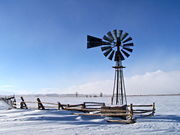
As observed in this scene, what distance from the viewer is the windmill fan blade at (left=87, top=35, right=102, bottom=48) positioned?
57.6 ft

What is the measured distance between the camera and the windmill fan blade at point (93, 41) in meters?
17.6

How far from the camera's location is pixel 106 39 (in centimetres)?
1773

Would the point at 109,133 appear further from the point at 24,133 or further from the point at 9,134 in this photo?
the point at 9,134

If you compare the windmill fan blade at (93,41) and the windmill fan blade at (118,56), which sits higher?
the windmill fan blade at (93,41)

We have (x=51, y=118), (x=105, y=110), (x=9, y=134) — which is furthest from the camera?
(x=105, y=110)

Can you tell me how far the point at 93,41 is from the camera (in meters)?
17.6

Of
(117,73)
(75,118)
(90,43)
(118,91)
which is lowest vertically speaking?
(75,118)

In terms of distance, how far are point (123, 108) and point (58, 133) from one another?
294 inches

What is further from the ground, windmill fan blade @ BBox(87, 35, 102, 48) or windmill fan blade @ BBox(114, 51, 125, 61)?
windmill fan blade @ BBox(87, 35, 102, 48)

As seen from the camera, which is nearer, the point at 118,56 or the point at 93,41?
the point at 118,56

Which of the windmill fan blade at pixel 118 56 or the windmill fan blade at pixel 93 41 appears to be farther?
the windmill fan blade at pixel 93 41

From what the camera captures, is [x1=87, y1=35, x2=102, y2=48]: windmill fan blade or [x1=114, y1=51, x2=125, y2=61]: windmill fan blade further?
[x1=87, y1=35, x2=102, y2=48]: windmill fan blade

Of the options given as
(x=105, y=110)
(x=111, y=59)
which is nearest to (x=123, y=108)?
(x=105, y=110)

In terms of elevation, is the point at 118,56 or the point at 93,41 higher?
the point at 93,41
